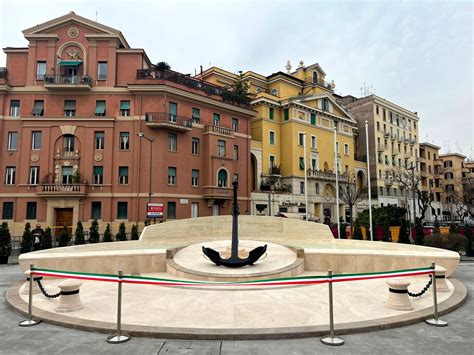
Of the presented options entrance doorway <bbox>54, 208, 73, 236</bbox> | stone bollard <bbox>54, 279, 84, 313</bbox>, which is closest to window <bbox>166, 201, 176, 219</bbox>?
entrance doorway <bbox>54, 208, 73, 236</bbox>

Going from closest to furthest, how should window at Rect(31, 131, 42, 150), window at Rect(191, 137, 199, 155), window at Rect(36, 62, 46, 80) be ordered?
1. window at Rect(31, 131, 42, 150)
2. window at Rect(36, 62, 46, 80)
3. window at Rect(191, 137, 199, 155)

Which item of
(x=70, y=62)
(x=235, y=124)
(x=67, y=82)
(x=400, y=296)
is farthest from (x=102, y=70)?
(x=400, y=296)

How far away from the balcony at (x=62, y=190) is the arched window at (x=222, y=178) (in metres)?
13.5

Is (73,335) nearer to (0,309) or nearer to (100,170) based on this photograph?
(0,309)

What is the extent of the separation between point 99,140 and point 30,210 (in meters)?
9.07

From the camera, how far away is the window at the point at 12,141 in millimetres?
31859

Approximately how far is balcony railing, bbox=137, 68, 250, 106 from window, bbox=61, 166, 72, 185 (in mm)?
11427

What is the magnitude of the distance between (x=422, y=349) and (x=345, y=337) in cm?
126

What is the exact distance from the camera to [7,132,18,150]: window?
31859 mm

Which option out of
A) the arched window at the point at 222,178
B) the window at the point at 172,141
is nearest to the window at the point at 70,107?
the window at the point at 172,141

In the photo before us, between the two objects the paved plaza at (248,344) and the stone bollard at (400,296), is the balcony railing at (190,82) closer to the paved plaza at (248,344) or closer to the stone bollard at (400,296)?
the paved plaza at (248,344)

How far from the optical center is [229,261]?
11.9m

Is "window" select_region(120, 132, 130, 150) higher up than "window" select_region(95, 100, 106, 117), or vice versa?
"window" select_region(95, 100, 106, 117)

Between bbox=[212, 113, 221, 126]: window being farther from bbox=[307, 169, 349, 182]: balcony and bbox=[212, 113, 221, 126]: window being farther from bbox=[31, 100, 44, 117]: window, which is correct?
bbox=[31, 100, 44, 117]: window
